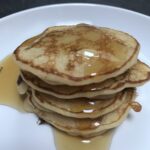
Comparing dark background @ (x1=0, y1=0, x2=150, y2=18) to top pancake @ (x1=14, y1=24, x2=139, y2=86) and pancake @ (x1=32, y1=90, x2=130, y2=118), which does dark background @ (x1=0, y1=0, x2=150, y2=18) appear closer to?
top pancake @ (x1=14, y1=24, x2=139, y2=86)

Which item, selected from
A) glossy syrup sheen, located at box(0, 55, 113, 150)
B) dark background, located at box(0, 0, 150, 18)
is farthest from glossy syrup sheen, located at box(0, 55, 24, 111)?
dark background, located at box(0, 0, 150, 18)

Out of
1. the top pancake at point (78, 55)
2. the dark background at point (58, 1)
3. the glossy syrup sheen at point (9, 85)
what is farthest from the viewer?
the dark background at point (58, 1)

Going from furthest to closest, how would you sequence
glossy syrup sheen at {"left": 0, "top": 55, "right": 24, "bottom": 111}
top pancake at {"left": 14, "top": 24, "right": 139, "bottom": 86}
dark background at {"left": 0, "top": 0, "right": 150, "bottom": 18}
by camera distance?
dark background at {"left": 0, "top": 0, "right": 150, "bottom": 18}
glossy syrup sheen at {"left": 0, "top": 55, "right": 24, "bottom": 111}
top pancake at {"left": 14, "top": 24, "right": 139, "bottom": 86}

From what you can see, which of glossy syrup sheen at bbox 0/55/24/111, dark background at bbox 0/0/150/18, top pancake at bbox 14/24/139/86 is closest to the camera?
top pancake at bbox 14/24/139/86

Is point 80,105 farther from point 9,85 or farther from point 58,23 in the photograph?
point 58,23

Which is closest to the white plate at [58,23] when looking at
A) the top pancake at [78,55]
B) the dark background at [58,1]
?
the top pancake at [78,55]

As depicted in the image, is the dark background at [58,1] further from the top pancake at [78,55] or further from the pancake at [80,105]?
the pancake at [80,105]

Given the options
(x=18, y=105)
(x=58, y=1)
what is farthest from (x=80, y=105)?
(x=58, y=1)

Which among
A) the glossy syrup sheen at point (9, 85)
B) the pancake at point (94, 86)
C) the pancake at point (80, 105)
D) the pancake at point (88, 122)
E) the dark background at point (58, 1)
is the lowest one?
the dark background at point (58, 1)
